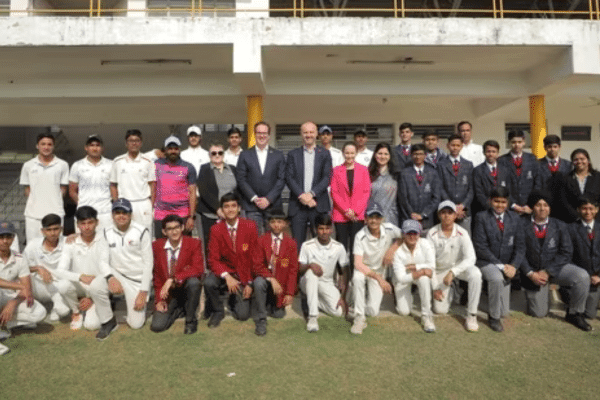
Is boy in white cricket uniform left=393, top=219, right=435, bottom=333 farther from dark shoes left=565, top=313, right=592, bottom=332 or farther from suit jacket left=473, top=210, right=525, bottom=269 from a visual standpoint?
dark shoes left=565, top=313, right=592, bottom=332

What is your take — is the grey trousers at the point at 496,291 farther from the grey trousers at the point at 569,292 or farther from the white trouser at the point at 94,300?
the white trouser at the point at 94,300

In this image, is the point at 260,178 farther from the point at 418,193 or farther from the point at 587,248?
the point at 587,248

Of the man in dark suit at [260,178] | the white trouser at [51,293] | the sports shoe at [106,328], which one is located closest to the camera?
the sports shoe at [106,328]

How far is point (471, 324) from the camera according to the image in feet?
13.7

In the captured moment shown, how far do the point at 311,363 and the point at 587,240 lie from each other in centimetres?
335

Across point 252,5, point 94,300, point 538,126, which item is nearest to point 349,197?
point 94,300

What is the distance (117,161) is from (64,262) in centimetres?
135

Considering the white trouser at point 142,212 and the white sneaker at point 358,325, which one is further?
the white trouser at point 142,212

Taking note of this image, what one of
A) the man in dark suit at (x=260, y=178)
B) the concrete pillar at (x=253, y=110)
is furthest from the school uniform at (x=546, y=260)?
the concrete pillar at (x=253, y=110)

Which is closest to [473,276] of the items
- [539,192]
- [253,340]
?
[539,192]

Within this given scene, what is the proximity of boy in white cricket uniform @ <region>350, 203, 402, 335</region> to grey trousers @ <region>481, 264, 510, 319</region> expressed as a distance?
995 millimetres

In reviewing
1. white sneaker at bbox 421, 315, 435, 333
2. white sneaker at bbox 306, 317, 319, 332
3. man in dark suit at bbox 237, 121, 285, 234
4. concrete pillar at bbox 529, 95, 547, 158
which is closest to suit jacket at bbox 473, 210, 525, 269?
white sneaker at bbox 421, 315, 435, 333

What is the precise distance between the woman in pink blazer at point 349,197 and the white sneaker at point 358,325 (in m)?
1.04

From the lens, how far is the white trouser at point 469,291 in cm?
427
